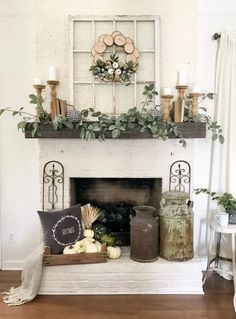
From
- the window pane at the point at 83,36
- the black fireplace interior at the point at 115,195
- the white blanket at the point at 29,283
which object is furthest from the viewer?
the black fireplace interior at the point at 115,195

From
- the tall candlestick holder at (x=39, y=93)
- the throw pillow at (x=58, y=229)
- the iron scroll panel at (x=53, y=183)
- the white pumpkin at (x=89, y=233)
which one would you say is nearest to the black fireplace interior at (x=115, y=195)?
the iron scroll panel at (x=53, y=183)

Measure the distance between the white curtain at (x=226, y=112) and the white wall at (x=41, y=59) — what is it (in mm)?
104

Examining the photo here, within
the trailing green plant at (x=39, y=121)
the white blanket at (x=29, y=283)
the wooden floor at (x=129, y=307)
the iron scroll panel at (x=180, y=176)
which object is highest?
the trailing green plant at (x=39, y=121)

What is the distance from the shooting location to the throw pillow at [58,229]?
284 centimetres

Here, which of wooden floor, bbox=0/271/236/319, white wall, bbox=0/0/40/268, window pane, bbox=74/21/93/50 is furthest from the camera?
white wall, bbox=0/0/40/268

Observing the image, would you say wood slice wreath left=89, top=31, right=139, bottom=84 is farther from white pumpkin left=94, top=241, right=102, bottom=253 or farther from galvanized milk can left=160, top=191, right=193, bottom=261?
white pumpkin left=94, top=241, right=102, bottom=253

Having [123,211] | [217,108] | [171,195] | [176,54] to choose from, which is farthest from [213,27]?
[123,211]

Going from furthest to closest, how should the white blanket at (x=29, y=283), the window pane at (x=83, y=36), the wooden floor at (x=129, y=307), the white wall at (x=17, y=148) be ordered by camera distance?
the white wall at (x=17, y=148), the window pane at (x=83, y=36), the white blanket at (x=29, y=283), the wooden floor at (x=129, y=307)

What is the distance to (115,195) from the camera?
11.1ft

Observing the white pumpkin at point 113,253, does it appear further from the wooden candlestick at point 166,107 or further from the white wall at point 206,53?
the wooden candlestick at point 166,107

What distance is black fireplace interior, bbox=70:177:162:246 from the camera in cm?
337

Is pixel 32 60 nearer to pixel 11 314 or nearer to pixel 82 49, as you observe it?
pixel 82 49

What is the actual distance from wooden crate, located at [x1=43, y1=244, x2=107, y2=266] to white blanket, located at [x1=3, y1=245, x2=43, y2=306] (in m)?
0.05

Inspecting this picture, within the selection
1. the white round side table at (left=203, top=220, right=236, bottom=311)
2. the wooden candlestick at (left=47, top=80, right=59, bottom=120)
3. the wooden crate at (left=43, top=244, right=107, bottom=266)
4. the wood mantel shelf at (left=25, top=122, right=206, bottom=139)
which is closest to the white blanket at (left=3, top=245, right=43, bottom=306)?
the wooden crate at (left=43, top=244, right=107, bottom=266)
